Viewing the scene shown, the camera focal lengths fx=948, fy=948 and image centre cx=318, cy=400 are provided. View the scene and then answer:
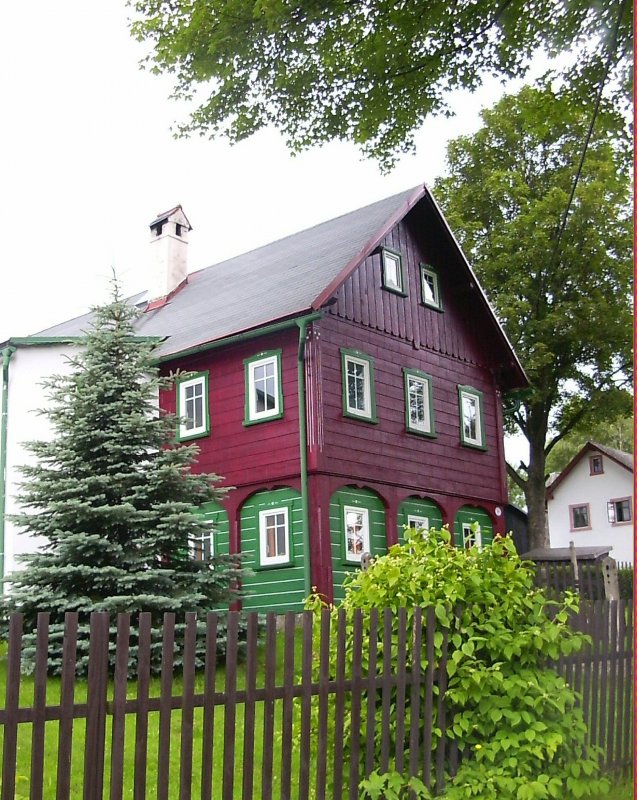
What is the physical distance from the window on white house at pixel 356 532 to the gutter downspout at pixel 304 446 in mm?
500

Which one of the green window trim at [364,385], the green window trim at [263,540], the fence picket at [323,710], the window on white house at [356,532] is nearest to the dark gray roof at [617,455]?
the green window trim at [364,385]

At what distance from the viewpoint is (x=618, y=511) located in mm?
21172

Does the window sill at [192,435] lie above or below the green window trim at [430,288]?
below

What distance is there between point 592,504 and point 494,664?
18411 millimetres

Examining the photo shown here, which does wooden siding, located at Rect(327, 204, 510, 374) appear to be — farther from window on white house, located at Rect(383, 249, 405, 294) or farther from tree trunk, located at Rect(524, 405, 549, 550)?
tree trunk, located at Rect(524, 405, 549, 550)

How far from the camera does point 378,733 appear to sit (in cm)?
351

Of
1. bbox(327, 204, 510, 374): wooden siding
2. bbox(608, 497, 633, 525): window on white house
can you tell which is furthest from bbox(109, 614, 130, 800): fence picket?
bbox(608, 497, 633, 525): window on white house

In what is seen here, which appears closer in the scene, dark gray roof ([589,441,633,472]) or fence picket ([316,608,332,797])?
fence picket ([316,608,332,797])

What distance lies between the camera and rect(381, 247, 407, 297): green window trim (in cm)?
1121

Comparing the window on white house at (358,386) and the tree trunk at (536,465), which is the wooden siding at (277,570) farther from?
the tree trunk at (536,465)

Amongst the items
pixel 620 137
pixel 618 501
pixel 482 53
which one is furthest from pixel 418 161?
pixel 618 501

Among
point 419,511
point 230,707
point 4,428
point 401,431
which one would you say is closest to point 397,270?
point 401,431

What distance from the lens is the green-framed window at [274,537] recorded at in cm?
1009

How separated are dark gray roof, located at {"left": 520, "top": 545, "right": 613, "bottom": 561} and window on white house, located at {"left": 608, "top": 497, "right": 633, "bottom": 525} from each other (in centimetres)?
497
